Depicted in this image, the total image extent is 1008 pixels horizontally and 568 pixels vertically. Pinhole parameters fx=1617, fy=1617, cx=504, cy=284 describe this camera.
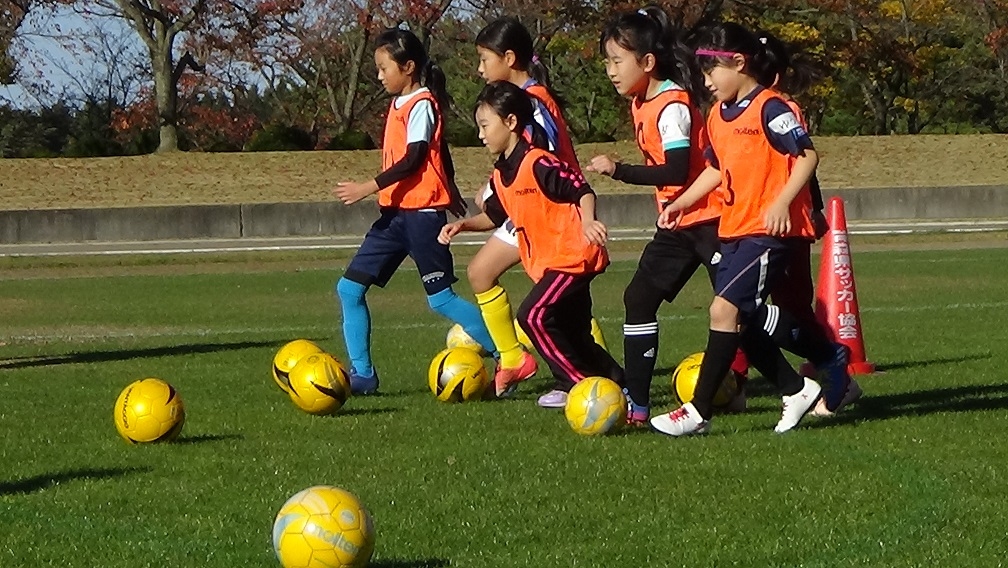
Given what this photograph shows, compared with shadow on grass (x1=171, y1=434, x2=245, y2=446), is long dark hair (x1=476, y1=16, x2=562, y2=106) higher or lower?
higher

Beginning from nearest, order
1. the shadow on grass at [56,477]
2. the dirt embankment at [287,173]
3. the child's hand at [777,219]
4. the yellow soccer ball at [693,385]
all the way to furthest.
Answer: the shadow on grass at [56,477], the child's hand at [777,219], the yellow soccer ball at [693,385], the dirt embankment at [287,173]

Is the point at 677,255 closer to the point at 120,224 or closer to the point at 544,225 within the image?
the point at 544,225

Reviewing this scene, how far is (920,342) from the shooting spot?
39.5ft

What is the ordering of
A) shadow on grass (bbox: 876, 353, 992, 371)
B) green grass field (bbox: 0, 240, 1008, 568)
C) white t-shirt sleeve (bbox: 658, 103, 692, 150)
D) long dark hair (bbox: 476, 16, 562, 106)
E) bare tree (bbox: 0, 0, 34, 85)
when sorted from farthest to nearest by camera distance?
bare tree (bbox: 0, 0, 34, 85) < shadow on grass (bbox: 876, 353, 992, 371) < long dark hair (bbox: 476, 16, 562, 106) < white t-shirt sleeve (bbox: 658, 103, 692, 150) < green grass field (bbox: 0, 240, 1008, 568)

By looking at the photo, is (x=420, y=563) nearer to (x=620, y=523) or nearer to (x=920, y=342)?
(x=620, y=523)

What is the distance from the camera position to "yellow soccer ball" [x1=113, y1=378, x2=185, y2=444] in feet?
24.5

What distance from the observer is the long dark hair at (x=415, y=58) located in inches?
364

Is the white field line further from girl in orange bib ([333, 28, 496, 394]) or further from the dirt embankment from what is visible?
the dirt embankment

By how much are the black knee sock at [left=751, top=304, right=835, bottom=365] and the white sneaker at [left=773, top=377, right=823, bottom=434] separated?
31 cm

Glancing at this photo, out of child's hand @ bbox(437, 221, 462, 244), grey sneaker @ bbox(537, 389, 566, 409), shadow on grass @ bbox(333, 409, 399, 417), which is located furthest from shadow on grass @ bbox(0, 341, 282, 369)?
grey sneaker @ bbox(537, 389, 566, 409)

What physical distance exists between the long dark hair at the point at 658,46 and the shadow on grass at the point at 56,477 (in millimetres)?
3009

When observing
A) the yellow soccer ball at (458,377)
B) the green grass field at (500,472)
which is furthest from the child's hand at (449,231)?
the green grass field at (500,472)

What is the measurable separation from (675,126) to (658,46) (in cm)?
45

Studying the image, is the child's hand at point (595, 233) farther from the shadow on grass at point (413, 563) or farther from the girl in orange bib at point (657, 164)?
the shadow on grass at point (413, 563)
